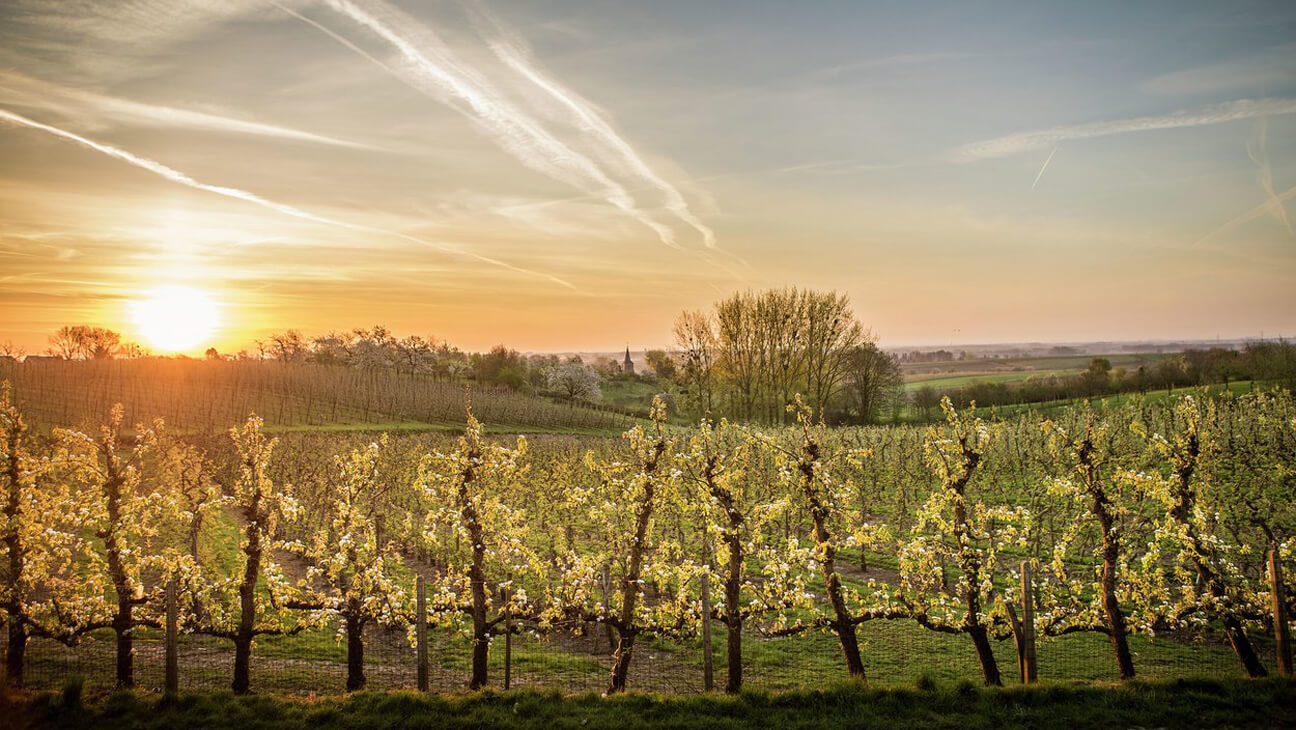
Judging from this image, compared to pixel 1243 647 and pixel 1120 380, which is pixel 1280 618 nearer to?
pixel 1243 647

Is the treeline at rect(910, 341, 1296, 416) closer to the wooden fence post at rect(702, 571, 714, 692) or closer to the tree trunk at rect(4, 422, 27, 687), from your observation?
the wooden fence post at rect(702, 571, 714, 692)

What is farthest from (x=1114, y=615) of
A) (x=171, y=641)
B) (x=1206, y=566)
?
(x=171, y=641)

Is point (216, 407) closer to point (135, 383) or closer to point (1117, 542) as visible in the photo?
point (135, 383)

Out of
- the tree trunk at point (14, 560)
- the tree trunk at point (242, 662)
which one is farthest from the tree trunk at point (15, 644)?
the tree trunk at point (242, 662)

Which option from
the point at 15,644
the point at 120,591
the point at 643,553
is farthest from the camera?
the point at 643,553

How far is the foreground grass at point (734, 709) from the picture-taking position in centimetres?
923

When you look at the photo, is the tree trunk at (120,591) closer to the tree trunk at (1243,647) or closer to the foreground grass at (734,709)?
the foreground grass at (734,709)

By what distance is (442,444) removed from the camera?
42531 millimetres

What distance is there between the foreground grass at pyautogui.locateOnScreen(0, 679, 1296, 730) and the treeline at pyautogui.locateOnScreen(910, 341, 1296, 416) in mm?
49031

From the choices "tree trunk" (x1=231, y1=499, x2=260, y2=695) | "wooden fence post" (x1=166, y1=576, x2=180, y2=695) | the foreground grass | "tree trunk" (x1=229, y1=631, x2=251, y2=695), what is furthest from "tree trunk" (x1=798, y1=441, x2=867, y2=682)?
"wooden fence post" (x1=166, y1=576, x2=180, y2=695)

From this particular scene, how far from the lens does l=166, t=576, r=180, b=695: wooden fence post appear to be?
10.8m

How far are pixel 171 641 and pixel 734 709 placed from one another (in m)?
9.51

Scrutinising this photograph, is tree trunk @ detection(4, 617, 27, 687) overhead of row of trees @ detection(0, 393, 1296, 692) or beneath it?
beneath

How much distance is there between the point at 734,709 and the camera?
9.79 meters
